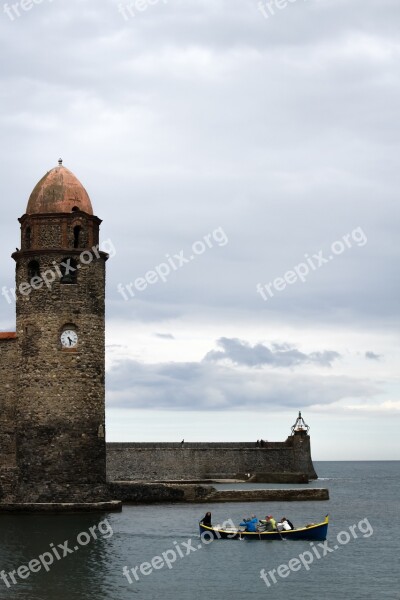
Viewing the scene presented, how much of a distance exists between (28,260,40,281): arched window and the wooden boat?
11.3 meters

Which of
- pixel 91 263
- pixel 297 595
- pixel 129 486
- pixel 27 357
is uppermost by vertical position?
pixel 91 263

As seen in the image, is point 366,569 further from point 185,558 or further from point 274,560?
point 185,558

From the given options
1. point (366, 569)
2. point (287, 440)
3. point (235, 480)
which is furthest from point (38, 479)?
point (287, 440)

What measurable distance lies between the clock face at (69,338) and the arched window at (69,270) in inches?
74.7

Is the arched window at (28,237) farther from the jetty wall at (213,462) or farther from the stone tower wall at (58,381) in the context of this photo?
the jetty wall at (213,462)

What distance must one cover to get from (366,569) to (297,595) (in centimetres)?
462

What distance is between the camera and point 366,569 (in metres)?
26.8

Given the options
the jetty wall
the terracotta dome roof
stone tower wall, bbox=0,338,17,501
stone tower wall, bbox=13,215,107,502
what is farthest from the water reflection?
the jetty wall

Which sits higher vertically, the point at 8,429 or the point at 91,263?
the point at 91,263

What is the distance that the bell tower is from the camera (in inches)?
1372

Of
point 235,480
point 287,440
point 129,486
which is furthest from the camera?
point 287,440

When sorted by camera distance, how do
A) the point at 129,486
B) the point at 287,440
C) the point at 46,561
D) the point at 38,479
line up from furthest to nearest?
the point at 287,440 → the point at 129,486 → the point at 38,479 → the point at 46,561

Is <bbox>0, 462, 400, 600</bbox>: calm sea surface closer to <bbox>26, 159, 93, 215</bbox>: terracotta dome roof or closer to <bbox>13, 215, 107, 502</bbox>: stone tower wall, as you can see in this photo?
<bbox>13, 215, 107, 502</bbox>: stone tower wall

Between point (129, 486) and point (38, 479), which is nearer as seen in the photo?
point (38, 479)
